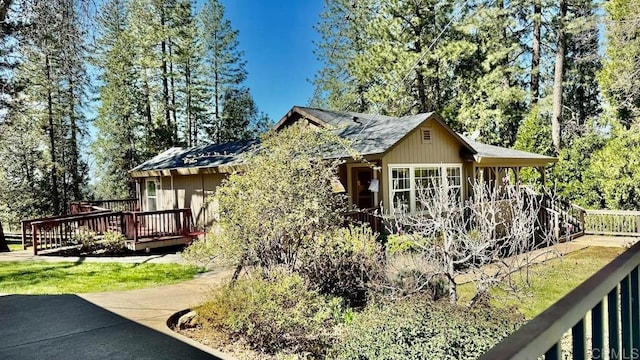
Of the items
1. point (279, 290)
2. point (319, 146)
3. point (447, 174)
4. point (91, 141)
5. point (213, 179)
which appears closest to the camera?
point (279, 290)

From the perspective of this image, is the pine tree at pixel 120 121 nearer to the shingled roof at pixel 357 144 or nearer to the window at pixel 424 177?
the shingled roof at pixel 357 144

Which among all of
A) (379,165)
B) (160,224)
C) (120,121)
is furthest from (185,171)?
(120,121)

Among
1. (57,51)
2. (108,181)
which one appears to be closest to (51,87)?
(108,181)

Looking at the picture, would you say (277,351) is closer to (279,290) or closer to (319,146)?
(279,290)

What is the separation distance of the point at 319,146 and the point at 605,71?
1335cm

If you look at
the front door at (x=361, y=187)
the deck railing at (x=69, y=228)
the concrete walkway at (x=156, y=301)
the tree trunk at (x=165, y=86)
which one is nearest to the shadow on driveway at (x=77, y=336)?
the concrete walkway at (x=156, y=301)

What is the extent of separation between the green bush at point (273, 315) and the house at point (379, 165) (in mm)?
4278

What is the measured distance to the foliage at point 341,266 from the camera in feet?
21.2

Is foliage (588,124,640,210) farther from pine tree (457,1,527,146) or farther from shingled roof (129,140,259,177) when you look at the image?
shingled roof (129,140,259,177)

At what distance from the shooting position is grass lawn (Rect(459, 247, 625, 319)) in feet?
20.0

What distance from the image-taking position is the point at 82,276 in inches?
367

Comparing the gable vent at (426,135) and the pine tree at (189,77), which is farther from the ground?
the pine tree at (189,77)

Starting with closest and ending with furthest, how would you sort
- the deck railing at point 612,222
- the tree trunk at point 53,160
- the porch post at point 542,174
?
the deck railing at point 612,222 → the porch post at point 542,174 → the tree trunk at point 53,160

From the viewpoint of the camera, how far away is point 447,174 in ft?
44.2
